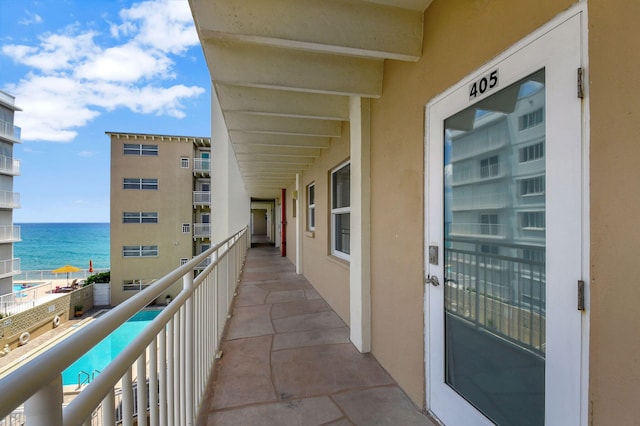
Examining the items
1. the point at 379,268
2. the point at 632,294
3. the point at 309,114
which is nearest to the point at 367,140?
the point at 309,114

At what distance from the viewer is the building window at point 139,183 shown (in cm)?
1623

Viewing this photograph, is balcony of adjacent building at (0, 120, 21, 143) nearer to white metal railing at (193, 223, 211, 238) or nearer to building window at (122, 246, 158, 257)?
building window at (122, 246, 158, 257)

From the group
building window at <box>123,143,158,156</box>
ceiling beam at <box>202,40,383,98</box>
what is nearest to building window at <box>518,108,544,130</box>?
ceiling beam at <box>202,40,383,98</box>

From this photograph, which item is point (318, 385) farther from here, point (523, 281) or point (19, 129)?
point (19, 129)

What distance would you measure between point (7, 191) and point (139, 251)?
6466 mm

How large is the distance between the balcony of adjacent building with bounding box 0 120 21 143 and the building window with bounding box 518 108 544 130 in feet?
67.5

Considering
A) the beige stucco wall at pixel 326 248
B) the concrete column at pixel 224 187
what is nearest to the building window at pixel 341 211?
the beige stucco wall at pixel 326 248

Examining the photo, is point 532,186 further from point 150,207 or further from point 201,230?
point 150,207

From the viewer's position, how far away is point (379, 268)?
246 centimetres

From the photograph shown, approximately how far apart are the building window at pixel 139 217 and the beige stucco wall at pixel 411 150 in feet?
56.5

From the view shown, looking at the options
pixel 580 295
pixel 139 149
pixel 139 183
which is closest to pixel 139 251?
pixel 139 183

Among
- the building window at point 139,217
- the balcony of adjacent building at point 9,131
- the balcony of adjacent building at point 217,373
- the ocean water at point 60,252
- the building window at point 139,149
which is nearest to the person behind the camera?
the balcony of adjacent building at point 217,373

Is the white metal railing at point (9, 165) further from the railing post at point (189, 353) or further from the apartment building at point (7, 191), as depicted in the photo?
the railing post at point (189, 353)

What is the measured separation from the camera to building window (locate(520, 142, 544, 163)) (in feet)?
3.73
